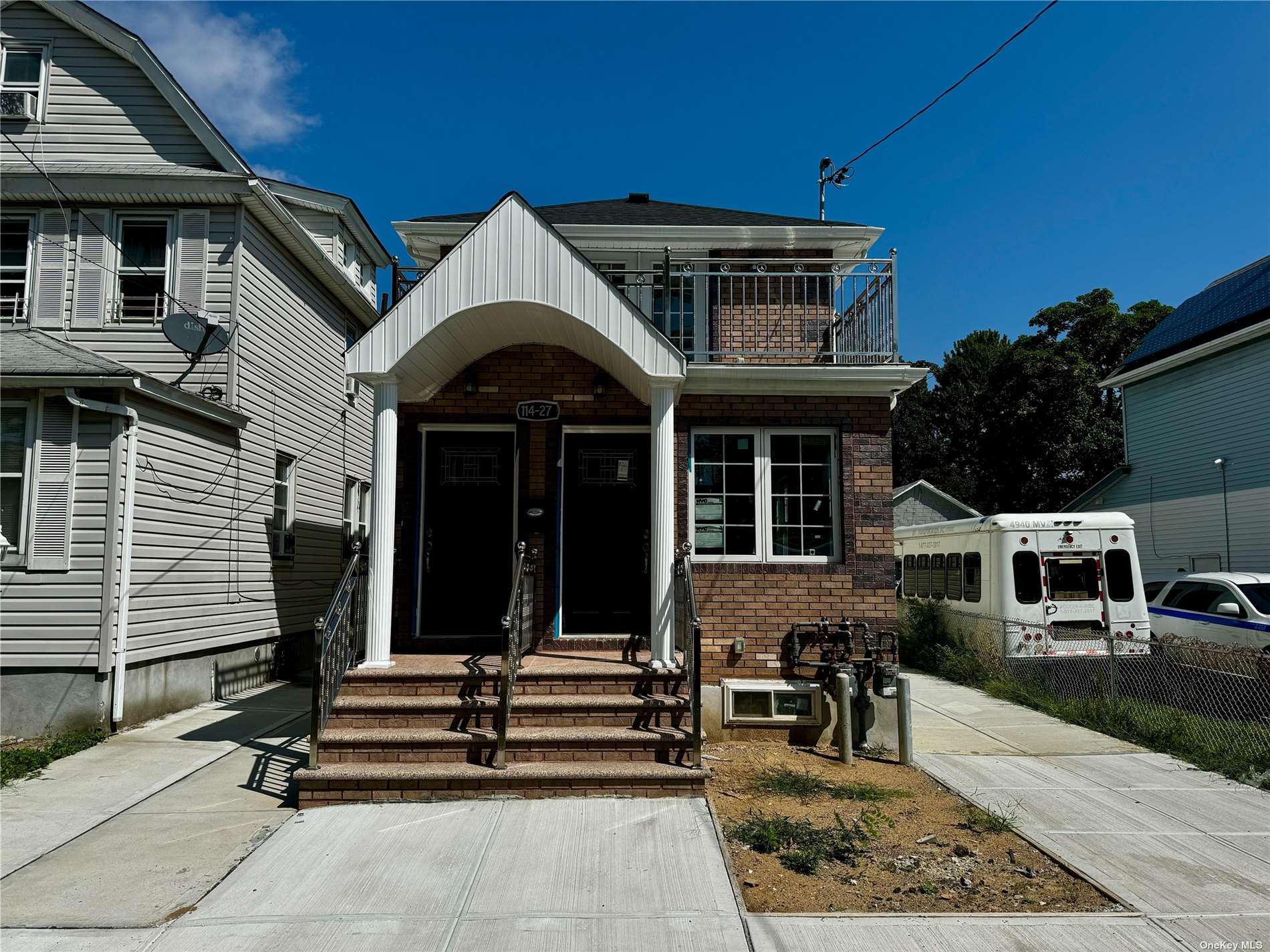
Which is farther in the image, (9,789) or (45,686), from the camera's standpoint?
(45,686)

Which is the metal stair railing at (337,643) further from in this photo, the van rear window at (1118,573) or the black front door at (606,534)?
the van rear window at (1118,573)

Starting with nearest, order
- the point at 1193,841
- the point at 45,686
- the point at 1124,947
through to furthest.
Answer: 1. the point at 1124,947
2. the point at 1193,841
3. the point at 45,686

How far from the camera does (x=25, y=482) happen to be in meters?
8.34

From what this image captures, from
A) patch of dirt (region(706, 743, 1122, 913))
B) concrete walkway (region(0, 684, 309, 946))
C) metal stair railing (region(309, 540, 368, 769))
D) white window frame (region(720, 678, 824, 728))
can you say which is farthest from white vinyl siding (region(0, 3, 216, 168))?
patch of dirt (region(706, 743, 1122, 913))

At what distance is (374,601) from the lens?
6.69 meters

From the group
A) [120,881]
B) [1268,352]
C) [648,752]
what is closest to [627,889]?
[648,752]

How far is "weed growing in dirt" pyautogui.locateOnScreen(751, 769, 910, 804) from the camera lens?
613 centimetres

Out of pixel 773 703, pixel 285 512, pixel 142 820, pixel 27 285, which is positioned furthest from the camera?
pixel 285 512

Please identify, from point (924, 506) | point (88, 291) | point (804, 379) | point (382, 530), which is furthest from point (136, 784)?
point (924, 506)

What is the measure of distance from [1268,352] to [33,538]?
69.0 feet

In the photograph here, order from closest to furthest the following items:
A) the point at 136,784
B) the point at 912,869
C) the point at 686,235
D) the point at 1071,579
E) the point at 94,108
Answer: the point at 912,869
the point at 136,784
the point at 686,235
the point at 94,108
the point at 1071,579

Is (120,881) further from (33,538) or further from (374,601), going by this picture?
(33,538)

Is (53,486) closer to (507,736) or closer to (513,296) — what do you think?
(513,296)

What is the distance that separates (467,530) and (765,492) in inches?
124
